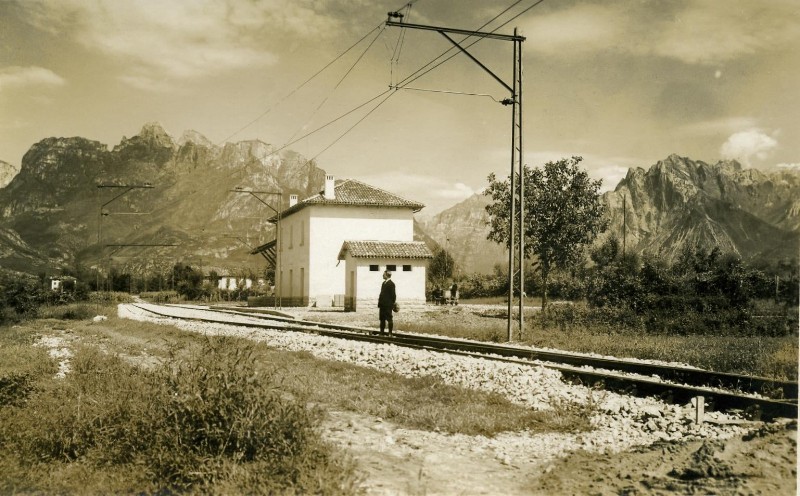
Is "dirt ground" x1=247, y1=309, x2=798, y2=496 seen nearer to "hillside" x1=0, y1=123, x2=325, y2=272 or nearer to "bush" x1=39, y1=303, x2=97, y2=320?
"hillside" x1=0, y1=123, x2=325, y2=272

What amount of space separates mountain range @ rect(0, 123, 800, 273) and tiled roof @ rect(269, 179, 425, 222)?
265 centimetres

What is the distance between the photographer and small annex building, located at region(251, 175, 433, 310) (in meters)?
38.6

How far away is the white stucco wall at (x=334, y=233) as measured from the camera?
42.1 meters

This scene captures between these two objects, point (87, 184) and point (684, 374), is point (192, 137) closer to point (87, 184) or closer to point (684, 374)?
point (87, 184)

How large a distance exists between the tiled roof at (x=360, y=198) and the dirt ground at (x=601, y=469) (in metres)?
36.7

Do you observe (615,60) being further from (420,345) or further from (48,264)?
(48,264)

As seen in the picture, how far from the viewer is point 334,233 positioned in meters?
42.5

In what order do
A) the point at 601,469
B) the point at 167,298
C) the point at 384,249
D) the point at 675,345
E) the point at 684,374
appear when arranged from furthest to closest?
the point at 167,298 < the point at 384,249 < the point at 675,345 < the point at 684,374 < the point at 601,469

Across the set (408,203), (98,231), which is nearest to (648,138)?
(408,203)

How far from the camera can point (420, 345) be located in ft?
48.7

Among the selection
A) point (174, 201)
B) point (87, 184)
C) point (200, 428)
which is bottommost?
point (200, 428)

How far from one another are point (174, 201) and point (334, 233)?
21486mm

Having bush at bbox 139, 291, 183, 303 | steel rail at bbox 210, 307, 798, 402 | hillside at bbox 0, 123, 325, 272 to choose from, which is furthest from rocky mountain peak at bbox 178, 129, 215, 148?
bush at bbox 139, 291, 183, 303

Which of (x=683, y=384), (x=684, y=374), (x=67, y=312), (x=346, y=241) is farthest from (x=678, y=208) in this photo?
(x=683, y=384)
